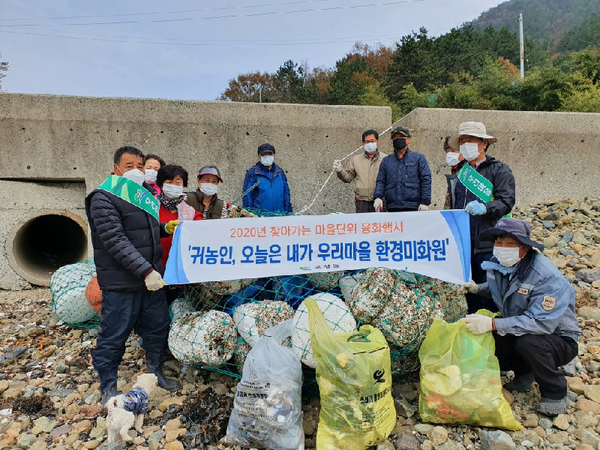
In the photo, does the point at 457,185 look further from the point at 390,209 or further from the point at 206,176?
the point at 206,176

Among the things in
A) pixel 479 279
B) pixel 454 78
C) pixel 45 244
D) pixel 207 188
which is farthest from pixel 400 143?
pixel 454 78

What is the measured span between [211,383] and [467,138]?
262 centimetres

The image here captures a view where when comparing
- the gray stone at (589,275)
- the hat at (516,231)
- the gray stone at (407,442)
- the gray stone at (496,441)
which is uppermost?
the hat at (516,231)

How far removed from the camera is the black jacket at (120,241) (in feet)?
7.88

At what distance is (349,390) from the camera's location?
6.68 feet

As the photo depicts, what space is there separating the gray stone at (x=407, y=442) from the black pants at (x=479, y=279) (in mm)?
1226

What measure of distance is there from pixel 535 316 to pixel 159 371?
2449 mm

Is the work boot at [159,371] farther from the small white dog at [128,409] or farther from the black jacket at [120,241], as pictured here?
the black jacket at [120,241]

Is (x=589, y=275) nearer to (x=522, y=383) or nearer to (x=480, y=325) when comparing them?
(x=522, y=383)

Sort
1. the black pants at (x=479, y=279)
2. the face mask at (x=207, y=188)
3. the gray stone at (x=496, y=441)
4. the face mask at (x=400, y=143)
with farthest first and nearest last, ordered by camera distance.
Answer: the face mask at (x=400, y=143)
the face mask at (x=207, y=188)
the black pants at (x=479, y=279)
the gray stone at (x=496, y=441)

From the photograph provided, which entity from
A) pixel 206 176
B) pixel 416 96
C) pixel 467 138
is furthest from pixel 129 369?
pixel 416 96

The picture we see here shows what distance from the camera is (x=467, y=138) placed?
9.98 ft

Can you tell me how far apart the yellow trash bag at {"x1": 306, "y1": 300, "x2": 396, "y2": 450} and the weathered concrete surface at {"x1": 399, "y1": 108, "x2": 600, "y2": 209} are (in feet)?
13.3

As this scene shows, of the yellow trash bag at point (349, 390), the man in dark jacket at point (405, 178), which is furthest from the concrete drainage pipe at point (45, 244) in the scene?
the yellow trash bag at point (349, 390)
